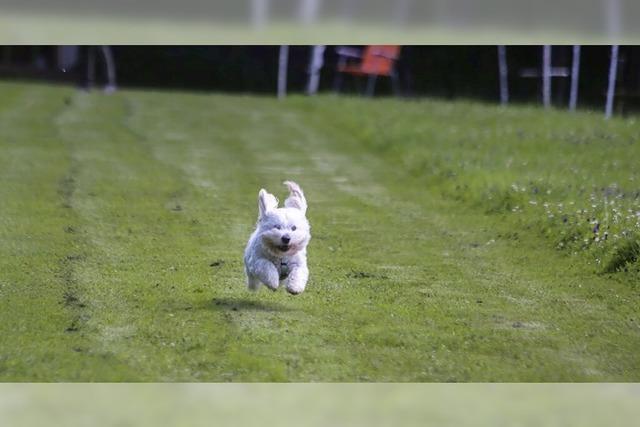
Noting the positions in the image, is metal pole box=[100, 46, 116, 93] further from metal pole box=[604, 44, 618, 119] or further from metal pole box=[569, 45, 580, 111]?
metal pole box=[604, 44, 618, 119]

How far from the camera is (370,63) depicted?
24.7m

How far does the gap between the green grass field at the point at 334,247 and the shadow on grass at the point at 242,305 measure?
0.02 m

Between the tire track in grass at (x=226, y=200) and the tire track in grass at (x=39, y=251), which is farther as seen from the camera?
the tire track in grass at (x=226, y=200)

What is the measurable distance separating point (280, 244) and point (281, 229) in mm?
99

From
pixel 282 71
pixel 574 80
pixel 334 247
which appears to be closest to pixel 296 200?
pixel 334 247

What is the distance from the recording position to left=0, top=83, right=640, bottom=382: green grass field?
28.4 ft

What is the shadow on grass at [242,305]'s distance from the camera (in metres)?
9.66

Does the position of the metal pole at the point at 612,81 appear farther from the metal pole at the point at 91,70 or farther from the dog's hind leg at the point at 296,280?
the dog's hind leg at the point at 296,280

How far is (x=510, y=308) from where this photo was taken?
9.99m

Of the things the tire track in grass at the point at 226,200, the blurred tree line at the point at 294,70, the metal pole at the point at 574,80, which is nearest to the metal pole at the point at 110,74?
the blurred tree line at the point at 294,70

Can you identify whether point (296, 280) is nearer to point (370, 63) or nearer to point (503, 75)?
point (503, 75)

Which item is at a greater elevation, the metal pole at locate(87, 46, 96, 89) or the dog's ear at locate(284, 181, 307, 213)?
the dog's ear at locate(284, 181, 307, 213)

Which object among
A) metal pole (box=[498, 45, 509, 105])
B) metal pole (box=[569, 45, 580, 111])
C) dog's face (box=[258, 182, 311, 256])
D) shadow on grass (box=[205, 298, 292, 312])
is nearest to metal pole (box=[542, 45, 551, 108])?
metal pole (box=[569, 45, 580, 111])

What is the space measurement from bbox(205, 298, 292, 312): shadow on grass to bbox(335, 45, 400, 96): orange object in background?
14.3 metres
